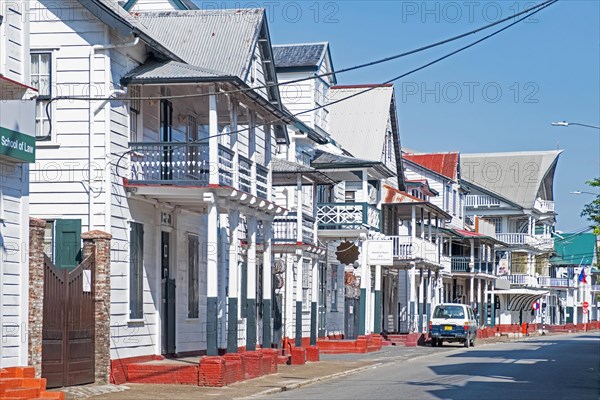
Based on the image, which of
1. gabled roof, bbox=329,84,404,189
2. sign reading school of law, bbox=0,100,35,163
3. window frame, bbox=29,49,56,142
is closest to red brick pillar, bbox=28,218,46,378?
sign reading school of law, bbox=0,100,35,163

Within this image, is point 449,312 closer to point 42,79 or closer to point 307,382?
point 307,382

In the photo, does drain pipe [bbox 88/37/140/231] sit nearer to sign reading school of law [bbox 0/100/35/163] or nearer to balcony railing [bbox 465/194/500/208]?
sign reading school of law [bbox 0/100/35/163]

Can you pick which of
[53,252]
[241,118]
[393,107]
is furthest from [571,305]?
[53,252]

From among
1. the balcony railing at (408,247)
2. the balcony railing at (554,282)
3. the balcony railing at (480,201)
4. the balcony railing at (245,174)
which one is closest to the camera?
the balcony railing at (245,174)

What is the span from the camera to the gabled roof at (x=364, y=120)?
49.0 m

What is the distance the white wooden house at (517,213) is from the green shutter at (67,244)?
193 feet

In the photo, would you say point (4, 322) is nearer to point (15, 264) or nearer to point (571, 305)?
point (15, 264)

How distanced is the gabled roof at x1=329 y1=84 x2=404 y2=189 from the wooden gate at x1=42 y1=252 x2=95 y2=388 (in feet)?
94.1

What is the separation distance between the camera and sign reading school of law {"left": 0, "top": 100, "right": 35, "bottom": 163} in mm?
16531

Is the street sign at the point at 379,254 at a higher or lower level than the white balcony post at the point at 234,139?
lower

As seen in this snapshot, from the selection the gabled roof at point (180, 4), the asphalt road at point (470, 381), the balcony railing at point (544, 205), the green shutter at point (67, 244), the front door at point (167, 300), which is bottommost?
the asphalt road at point (470, 381)

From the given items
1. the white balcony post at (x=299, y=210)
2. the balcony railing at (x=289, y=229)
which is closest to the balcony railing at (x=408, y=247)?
the balcony railing at (x=289, y=229)

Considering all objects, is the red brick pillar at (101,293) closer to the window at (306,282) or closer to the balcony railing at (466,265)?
the window at (306,282)

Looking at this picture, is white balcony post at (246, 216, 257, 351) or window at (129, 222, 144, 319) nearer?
window at (129, 222, 144, 319)
